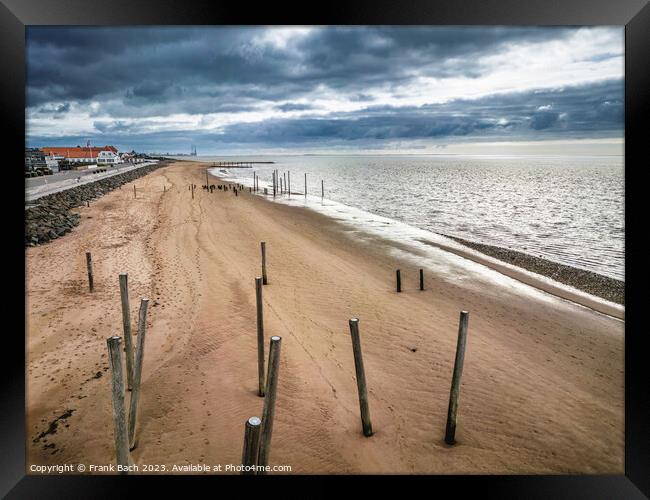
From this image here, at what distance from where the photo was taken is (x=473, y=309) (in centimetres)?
867

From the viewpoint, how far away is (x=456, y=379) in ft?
13.6

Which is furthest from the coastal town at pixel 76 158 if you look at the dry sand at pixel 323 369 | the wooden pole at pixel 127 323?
the wooden pole at pixel 127 323

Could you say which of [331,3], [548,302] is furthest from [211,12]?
[548,302]

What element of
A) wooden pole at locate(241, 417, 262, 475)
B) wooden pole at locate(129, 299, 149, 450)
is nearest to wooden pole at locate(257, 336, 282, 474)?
wooden pole at locate(241, 417, 262, 475)

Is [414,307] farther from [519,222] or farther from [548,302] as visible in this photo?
[519,222]

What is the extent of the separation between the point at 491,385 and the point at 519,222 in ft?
59.7

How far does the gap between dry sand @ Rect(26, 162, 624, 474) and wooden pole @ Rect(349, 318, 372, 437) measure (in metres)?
0.16

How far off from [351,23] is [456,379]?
3.56 metres

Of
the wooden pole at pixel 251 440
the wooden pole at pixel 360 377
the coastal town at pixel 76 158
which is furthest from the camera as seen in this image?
the coastal town at pixel 76 158

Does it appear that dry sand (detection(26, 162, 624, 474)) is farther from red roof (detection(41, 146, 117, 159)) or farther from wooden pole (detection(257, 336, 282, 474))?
red roof (detection(41, 146, 117, 159))

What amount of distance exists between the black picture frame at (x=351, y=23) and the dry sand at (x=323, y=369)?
2.57 ft

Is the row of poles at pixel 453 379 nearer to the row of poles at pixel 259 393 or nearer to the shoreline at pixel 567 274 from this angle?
the row of poles at pixel 259 393

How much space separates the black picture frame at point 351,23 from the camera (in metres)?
3.34

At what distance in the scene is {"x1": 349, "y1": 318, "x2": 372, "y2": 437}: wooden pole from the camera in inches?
158
